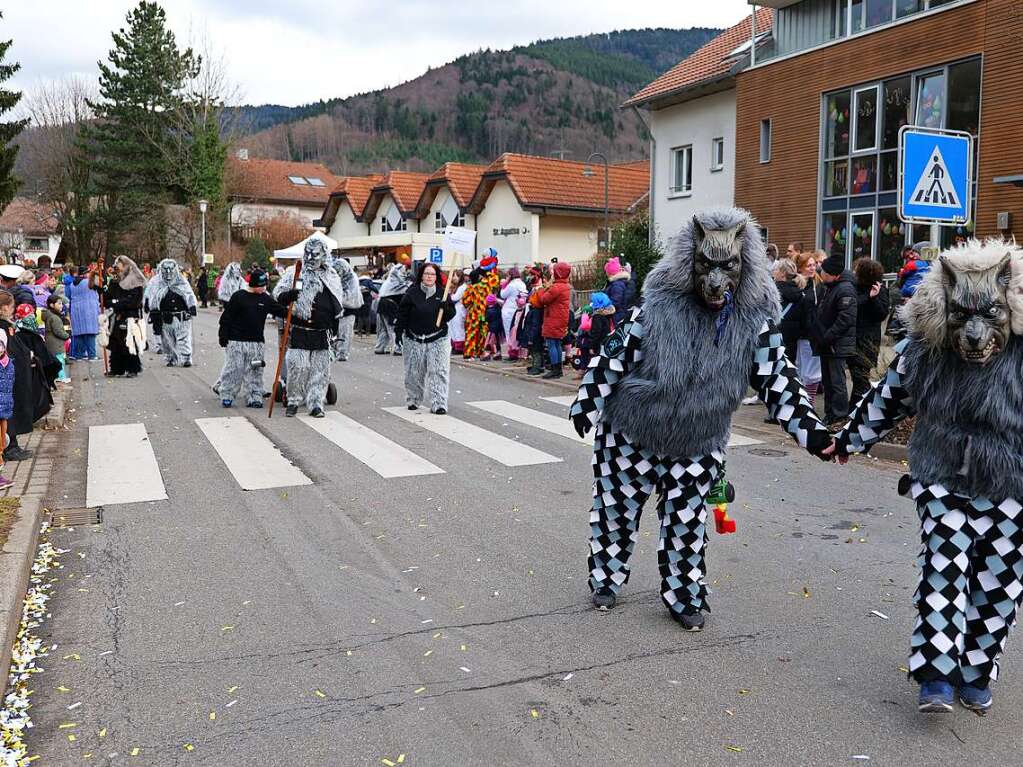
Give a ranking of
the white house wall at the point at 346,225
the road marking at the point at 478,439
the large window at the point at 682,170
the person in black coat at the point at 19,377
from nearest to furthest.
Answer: the person in black coat at the point at 19,377, the road marking at the point at 478,439, the large window at the point at 682,170, the white house wall at the point at 346,225

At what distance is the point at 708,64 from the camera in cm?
2869

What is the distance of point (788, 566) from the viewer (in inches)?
237

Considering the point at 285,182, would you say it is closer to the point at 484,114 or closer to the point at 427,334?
the point at 484,114

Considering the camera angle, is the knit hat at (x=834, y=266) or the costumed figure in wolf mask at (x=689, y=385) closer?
the costumed figure in wolf mask at (x=689, y=385)

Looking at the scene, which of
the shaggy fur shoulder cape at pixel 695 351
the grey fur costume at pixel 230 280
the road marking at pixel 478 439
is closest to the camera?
the shaggy fur shoulder cape at pixel 695 351

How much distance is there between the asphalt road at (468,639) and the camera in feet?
12.4

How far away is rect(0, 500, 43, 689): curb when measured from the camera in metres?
4.67

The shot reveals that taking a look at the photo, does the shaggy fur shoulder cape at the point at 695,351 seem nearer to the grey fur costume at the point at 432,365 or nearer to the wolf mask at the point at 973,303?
the wolf mask at the point at 973,303

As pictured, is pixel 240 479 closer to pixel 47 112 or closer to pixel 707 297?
pixel 707 297

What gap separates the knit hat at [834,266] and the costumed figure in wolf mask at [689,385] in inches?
243

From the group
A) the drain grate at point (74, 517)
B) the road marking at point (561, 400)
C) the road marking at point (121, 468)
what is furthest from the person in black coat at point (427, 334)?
the drain grate at point (74, 517)

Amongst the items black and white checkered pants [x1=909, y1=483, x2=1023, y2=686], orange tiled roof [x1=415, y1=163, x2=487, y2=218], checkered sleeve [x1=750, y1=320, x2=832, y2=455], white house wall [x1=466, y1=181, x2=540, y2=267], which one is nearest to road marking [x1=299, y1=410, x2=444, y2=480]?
checkered sleeve [x1=750, y1=320, x2=832, y2=455]

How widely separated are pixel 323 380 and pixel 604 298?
4144 mm

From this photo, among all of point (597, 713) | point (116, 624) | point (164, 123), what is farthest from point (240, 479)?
point (164, 123)
